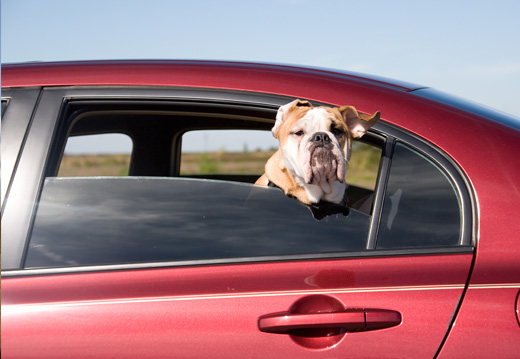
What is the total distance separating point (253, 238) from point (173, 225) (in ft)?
0.72

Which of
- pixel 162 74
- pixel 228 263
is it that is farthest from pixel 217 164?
pixel 228 263

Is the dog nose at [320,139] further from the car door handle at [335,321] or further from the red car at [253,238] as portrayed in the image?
the car door handle at [335,321]

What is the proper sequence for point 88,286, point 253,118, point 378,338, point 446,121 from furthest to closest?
1. point 253,118
2. point 446,121
3. point 88,286
4. point 378,338

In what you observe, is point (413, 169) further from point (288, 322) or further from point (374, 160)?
point (288, 322)

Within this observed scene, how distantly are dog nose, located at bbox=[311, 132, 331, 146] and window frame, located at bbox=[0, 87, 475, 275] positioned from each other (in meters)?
0.11

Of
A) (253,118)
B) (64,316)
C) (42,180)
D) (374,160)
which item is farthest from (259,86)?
(64,316)

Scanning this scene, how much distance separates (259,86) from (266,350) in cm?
72

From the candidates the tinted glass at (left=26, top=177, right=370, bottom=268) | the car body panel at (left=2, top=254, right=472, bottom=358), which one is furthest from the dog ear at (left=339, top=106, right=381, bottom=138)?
the car body panel at (left=2, top=254, right=472, bottom=358)

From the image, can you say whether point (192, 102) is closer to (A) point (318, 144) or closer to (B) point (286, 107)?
(B) point (286, 107)

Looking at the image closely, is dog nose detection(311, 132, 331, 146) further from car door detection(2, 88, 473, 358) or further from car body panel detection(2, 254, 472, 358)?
car body panel detection(2, 254, 472, 358)

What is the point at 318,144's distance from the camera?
175 centimetres

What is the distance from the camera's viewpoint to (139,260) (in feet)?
5.36

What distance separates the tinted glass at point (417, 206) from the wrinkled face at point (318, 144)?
0.16m

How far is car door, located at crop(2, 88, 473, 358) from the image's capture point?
4.99ft
